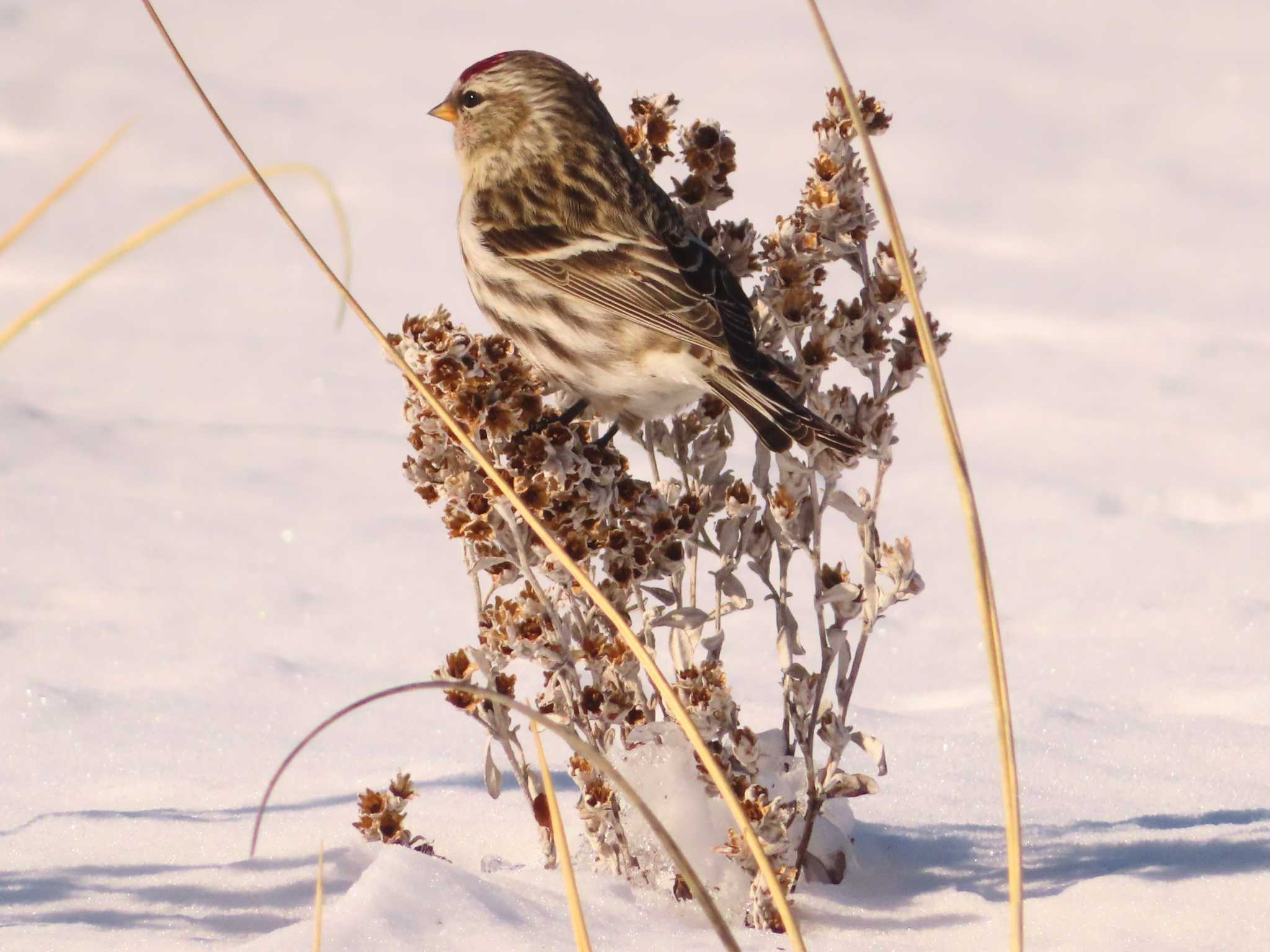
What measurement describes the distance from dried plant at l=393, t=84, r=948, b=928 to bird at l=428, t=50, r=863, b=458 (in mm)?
114

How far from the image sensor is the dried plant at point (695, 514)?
9.08 ft

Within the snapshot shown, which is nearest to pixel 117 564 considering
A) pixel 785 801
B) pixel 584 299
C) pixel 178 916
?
pixel 178 916

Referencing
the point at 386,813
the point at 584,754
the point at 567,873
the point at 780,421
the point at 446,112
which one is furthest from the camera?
the point at 446,112

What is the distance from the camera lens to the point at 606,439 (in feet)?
10.0

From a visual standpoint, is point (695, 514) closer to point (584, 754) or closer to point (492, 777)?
point (492, 777)

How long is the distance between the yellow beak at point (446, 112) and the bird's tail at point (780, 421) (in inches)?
54.4

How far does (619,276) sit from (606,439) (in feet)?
1.30

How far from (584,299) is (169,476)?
10.1 ft

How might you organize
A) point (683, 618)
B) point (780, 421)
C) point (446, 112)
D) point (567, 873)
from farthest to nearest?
point (446, 112) → point (683, 618) → point (780, 421) → point (567, 873)

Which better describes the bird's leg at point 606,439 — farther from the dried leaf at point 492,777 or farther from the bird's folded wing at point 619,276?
the dried leaf at point 492,777

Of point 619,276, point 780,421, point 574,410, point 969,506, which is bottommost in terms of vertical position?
point 969,506

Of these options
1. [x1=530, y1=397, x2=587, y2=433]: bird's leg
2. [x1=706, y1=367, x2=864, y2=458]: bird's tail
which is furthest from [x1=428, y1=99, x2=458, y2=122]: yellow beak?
[x1=706, y1=367, x2=864, y2=458]: bird's tail

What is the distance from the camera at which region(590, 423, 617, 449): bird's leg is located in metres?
3.00

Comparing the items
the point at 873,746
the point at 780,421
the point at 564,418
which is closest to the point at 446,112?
the point at 564,418
